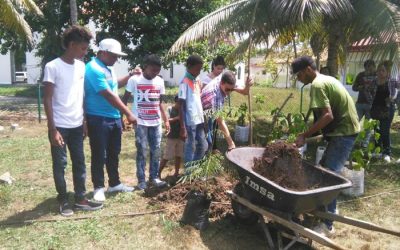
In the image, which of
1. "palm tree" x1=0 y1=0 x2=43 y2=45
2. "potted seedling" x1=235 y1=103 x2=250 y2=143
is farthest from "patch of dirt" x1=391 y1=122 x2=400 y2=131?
"palm tree" x1=0 y1=0 x2=43 y2=45

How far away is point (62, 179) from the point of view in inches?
176

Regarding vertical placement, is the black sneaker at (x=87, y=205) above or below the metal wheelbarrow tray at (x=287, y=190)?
below

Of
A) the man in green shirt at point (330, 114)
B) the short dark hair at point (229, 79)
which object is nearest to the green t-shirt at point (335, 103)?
the man in green shirt at point (330, 114)

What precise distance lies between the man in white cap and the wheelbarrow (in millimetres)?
1400

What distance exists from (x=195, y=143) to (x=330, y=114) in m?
1.91

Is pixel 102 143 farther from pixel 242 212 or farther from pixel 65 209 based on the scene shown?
pixel 242 212

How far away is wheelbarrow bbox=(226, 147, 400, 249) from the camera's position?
3.49m

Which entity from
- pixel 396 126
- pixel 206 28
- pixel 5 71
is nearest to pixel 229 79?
pixel 206 28

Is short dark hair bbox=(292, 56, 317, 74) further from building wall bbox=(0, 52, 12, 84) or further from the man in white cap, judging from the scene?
building wall bbox=(0, 52, 12, 84)

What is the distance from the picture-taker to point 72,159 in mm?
4566

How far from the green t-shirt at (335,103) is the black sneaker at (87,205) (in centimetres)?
263

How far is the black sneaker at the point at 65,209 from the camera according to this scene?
4.52m

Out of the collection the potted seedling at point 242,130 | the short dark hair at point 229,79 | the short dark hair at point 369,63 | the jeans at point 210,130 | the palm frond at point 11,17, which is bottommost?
the potted seedling at point 242,130

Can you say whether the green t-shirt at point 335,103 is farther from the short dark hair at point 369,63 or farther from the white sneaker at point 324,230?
the short dark hair at point 369,63
